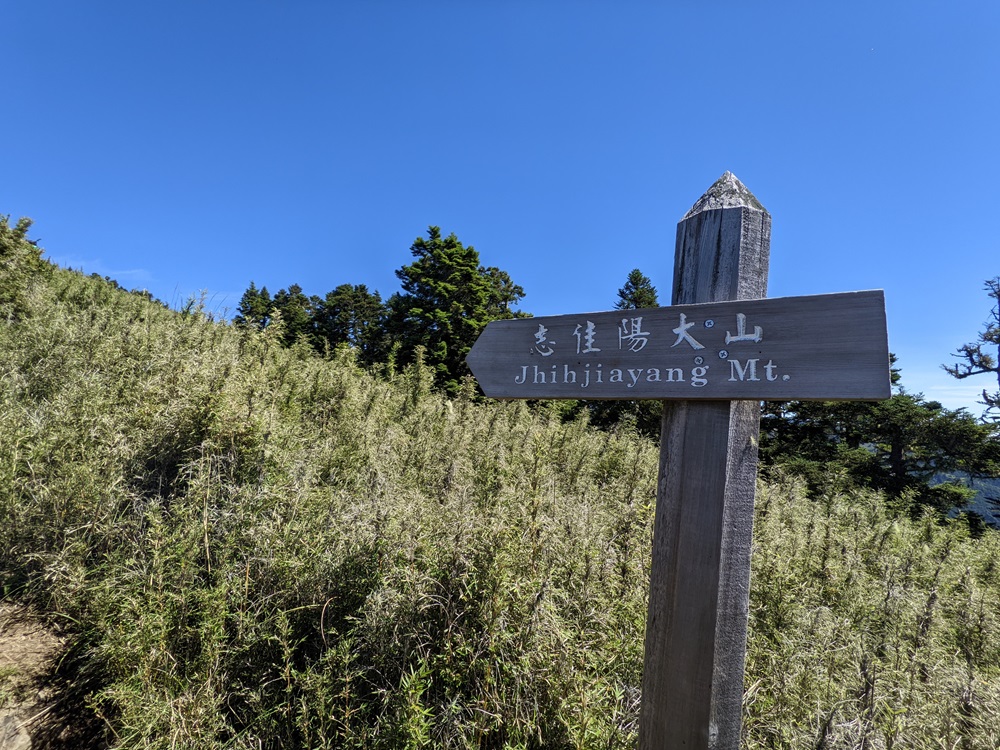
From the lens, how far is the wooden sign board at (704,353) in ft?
4.01

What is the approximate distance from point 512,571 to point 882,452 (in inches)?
678

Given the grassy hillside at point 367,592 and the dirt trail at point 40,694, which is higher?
the grassy hillside at point 367,592

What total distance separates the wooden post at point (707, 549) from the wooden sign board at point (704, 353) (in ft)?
0.39

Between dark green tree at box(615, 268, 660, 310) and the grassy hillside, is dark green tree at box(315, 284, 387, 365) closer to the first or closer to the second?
dark green tree at box(615, 268, 660, 310)

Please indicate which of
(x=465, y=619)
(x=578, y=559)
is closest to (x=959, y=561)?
(x=578, y=559)

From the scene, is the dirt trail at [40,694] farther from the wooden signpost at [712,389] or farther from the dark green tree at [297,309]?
the dark green tree at [297,309]

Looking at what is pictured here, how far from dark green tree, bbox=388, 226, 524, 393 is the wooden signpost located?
47.4ft

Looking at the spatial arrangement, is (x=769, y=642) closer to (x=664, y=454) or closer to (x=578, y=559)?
(x=578, y=559)

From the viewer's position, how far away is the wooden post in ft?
4.36

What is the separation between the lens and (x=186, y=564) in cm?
216

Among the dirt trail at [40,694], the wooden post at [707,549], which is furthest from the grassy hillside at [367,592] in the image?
the wooden post at [707,549]

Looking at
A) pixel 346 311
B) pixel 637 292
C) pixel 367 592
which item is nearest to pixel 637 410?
pixel 637 292

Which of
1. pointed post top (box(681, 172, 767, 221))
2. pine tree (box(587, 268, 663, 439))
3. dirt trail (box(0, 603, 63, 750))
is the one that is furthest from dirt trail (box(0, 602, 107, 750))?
pine tree (box(587, 268, 663, 439))

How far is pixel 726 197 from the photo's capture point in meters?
1.57
